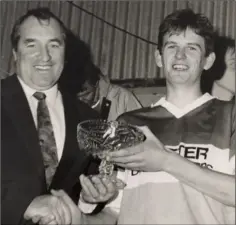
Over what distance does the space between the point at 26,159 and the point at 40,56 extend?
0.78 feet

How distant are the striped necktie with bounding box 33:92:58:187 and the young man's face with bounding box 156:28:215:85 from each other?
29 cm

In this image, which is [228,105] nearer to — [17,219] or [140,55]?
[140,55]

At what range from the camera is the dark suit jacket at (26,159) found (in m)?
0.98

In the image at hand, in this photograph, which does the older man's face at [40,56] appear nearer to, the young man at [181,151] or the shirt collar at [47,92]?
the shirt collar at [47,92]

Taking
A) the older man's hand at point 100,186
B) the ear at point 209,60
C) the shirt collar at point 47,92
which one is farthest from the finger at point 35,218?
the ear at point 209,60

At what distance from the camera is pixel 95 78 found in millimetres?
1051

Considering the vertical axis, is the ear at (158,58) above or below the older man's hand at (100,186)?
above

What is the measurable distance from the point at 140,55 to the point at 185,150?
0.25m

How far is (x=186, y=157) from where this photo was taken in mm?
912

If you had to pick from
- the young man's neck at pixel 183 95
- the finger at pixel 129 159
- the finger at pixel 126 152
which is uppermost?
the young man's neck at pixel 183 95

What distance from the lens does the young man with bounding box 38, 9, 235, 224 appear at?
0.88m

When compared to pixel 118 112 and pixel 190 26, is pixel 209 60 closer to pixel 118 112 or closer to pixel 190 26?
pixel 190 26

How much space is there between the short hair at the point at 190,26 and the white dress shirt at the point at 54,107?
10.4 inches

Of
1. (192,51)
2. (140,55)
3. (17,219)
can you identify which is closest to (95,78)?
(140,55)
